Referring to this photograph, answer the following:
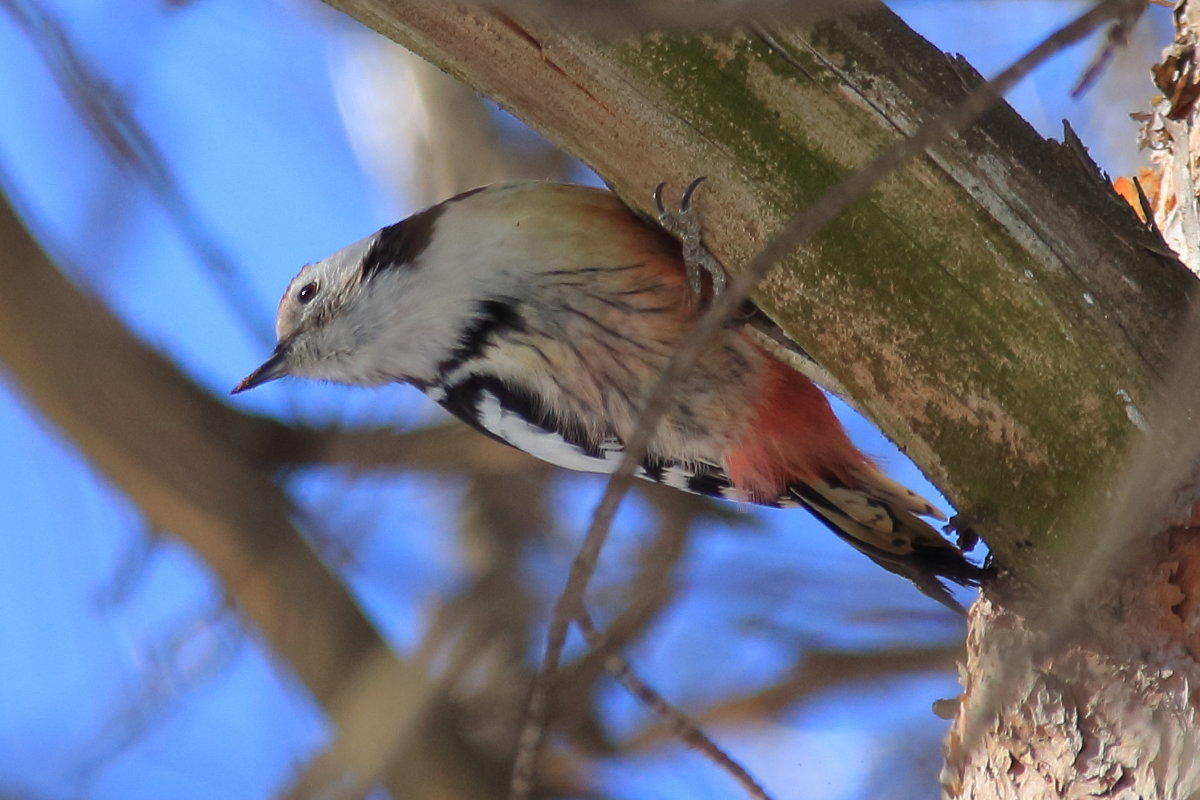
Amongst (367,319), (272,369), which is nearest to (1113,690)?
(367,319)

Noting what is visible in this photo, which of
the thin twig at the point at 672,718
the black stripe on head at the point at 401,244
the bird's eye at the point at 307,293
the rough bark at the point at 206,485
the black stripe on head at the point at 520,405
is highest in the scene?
the black stripe on head at the point at 401,244

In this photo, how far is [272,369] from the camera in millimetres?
3152

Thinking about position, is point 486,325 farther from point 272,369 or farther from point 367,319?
point 272,369

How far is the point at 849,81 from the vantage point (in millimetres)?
2109

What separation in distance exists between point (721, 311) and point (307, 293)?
212 cm

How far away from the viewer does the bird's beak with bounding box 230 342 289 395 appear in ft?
10.3

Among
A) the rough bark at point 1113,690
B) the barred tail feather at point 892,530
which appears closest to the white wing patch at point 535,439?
the barred tail feather at point 892,530

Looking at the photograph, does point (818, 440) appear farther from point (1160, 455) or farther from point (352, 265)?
point (1160, 455)

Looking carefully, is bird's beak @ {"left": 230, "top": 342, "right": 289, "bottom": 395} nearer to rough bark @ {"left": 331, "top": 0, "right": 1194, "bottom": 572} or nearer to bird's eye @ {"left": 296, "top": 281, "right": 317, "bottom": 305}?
bird's eye @ {"left": 296, "top": 281, "right": 317, "bottom": 305}

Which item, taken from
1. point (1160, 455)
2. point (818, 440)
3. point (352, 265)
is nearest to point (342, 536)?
point (352, 265)

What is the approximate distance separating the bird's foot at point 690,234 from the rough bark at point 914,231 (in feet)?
0.12

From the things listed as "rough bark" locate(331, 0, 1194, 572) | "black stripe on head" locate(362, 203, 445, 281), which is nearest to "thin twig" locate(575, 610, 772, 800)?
"rough bark" locate(331, 0, 1194, 572)

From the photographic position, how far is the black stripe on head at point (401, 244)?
300 centimetres

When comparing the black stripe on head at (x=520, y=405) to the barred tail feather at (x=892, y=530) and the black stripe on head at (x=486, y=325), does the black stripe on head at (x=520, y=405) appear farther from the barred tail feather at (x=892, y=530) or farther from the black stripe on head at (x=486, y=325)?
the barred tail feather at (x=892, y=530)
